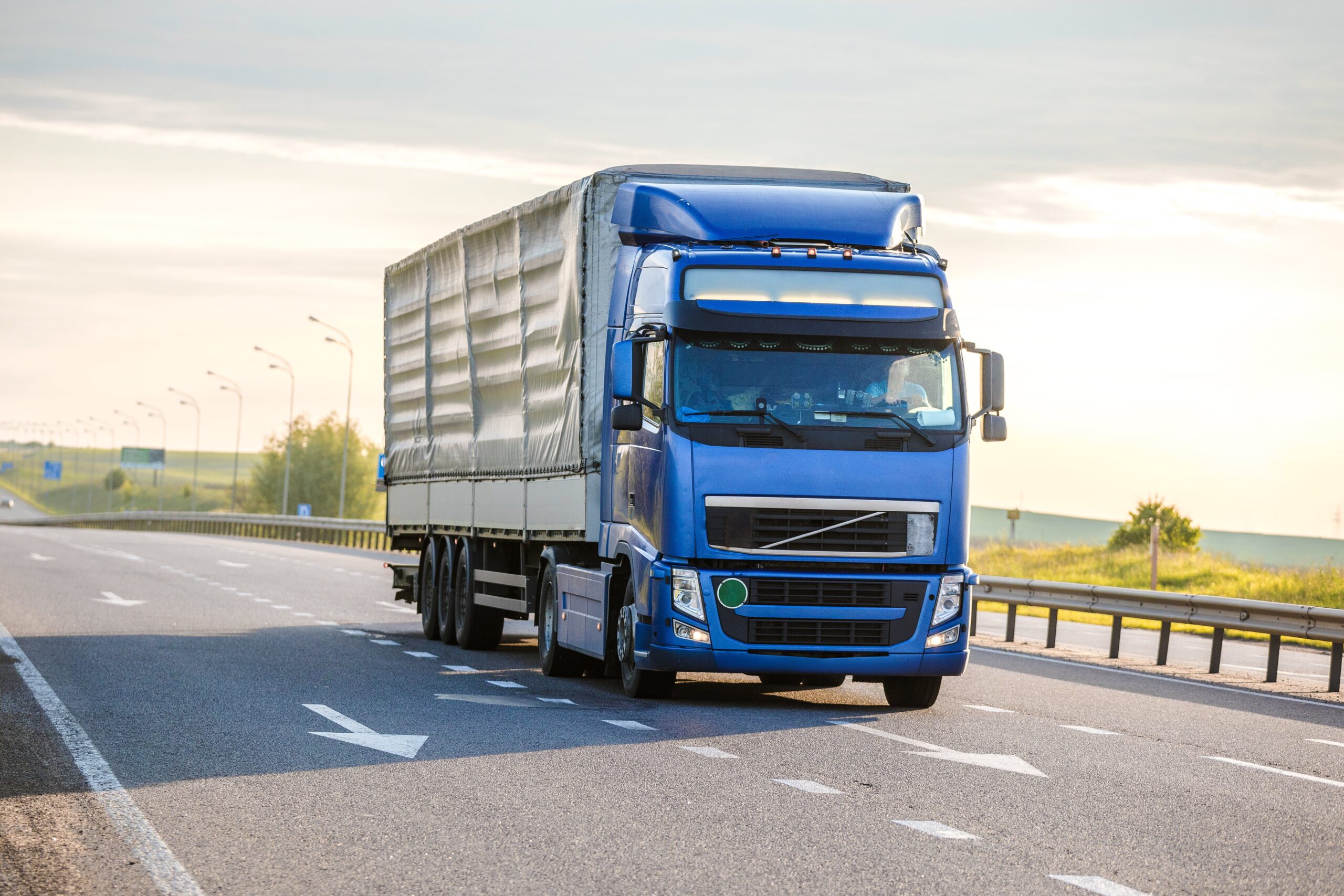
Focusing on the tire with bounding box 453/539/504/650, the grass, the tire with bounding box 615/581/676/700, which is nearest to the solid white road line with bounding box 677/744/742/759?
the tire with bounding box 615/581/676/700

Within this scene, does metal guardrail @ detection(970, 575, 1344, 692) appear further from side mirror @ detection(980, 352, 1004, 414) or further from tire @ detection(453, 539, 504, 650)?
side mirror @ detection(980, 352, 1004, 414)

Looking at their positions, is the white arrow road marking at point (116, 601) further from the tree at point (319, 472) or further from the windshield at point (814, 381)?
the tree at point (319, 472)

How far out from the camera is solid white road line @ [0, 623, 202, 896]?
254 inches

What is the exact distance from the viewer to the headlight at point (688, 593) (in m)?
11.9

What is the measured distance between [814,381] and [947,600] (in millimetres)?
1752

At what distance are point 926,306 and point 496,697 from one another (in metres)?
4.15

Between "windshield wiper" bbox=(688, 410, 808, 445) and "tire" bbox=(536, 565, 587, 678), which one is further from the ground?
"windshield wiper" bbox=(688, 410, 808, 445)

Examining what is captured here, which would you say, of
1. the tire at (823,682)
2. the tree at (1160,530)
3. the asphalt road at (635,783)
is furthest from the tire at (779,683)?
the tree at (1160,530)

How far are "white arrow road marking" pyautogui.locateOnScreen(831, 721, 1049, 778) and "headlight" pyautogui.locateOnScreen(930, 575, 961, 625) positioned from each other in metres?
1.35

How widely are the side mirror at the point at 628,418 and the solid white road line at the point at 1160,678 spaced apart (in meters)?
6.26

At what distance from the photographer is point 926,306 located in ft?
40.5

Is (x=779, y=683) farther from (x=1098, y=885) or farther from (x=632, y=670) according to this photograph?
(x=1098, y=885)

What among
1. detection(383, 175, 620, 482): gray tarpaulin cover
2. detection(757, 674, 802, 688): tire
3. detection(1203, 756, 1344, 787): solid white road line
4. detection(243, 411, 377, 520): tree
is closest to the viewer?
detection(1203, 756, 1344, 787): solid white road line

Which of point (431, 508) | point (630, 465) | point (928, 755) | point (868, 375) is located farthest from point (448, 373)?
point (928, 755)
